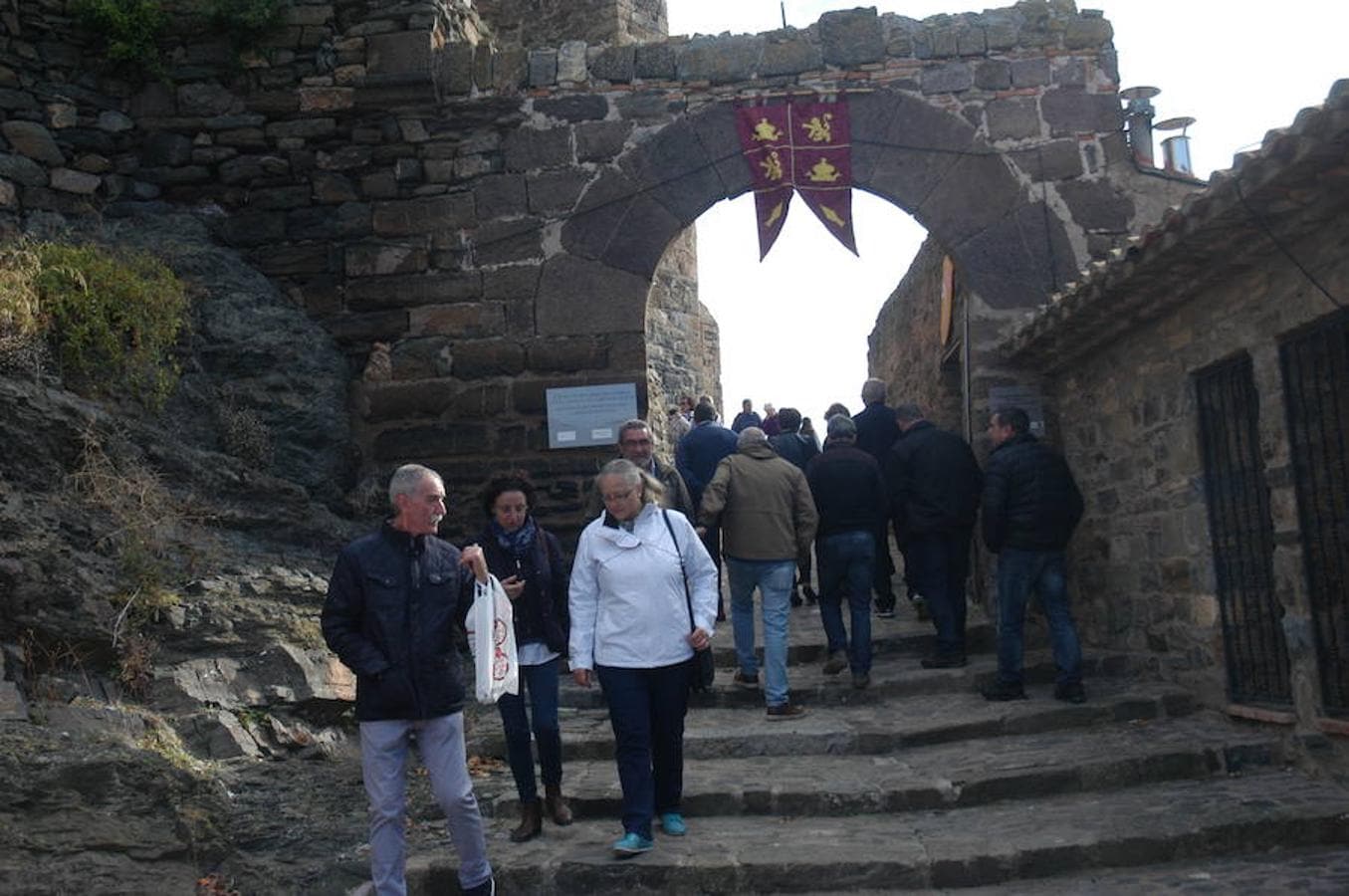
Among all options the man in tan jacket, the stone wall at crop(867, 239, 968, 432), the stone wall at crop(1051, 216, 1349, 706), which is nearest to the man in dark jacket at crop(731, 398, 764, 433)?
the stone wall at crop(867, 239, 968, 432)

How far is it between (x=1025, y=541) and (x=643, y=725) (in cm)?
262

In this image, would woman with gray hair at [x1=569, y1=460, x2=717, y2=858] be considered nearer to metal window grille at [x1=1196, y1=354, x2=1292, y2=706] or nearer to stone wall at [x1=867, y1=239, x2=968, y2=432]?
metal window grille at [x1=1196, y1=354, x2=1292, y2=706]

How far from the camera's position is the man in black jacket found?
806 cm

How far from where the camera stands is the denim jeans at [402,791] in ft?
12.6

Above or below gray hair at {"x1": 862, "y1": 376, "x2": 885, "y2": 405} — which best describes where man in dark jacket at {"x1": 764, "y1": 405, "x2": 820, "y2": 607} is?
below

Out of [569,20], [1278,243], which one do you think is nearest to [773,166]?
[1278,243]

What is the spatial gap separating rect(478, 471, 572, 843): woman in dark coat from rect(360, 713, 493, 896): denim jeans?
2.40ft

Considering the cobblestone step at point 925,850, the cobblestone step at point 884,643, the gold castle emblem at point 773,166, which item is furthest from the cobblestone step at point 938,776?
the gold castle emblem at point 773,166

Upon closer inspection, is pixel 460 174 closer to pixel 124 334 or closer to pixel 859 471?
pixel 124 334

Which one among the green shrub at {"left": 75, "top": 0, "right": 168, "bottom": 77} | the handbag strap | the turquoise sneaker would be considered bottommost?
the turquoise sneaker

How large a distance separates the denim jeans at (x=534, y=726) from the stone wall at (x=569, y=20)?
1157 centimetres

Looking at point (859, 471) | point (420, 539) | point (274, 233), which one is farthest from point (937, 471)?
point (274, 233)

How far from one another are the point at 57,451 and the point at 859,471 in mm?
3975

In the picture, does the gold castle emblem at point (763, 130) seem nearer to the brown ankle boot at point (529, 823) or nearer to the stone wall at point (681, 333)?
the brown ankle boot at point (529, 823)
